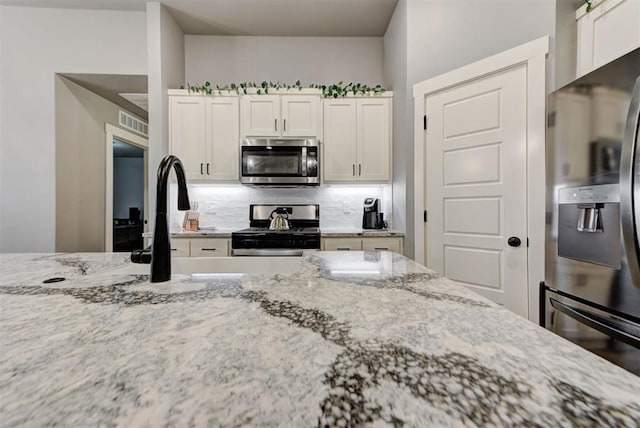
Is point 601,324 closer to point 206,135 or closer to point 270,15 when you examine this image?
point 206,135

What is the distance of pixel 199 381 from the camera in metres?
0.33

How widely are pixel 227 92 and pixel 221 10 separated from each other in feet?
2.63

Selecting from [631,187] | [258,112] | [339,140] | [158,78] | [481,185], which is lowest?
[631,187]

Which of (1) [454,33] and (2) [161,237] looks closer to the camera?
(2) [161,237]

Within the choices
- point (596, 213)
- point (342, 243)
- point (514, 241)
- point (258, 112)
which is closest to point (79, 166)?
point (258, 112)

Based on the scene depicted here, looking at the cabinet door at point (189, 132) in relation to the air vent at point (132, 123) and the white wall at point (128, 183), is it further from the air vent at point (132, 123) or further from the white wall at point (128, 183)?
the white wall at point (128, 183)

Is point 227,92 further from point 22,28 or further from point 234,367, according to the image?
point 234,367

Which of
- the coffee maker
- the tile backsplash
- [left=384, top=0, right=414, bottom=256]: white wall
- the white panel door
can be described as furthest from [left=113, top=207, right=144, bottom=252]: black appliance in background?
the white panel door

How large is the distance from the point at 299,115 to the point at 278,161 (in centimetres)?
55

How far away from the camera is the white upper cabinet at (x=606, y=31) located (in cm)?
154

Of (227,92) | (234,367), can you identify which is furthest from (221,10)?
(234,367)

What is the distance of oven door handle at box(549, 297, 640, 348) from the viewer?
43.6 inches

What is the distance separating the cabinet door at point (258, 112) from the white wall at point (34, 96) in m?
1.47

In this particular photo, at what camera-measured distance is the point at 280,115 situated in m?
Answer: 2.95
